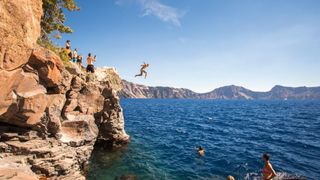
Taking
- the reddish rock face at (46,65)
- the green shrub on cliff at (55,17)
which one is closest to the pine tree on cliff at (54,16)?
the green shrub on cliff at (55,17)

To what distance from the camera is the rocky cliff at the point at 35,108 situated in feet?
36.3

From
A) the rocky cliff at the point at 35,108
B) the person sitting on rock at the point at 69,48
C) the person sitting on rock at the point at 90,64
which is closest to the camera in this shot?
the rocky cliff at the point at 35,108

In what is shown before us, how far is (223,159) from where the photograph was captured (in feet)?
76.2

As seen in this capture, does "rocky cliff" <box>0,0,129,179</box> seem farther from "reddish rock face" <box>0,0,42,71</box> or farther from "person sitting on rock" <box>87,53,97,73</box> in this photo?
"person sitting on rock" <box>87,53,97,73</box>

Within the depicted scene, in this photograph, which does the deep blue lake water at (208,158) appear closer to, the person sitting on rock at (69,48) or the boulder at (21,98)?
the boulder at (21,98)

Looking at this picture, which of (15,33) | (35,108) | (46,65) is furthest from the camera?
(46,65)

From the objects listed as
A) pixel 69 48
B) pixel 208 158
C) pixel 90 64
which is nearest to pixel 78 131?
pixel 90 64

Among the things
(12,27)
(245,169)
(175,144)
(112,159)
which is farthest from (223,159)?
(12,27)

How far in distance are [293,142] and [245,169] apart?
15.1 metres

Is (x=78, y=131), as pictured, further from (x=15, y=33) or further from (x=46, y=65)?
(x=15, y=33)

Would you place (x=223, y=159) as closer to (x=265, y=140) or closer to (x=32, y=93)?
(x=265, y=140)

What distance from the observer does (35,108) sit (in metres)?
13.7

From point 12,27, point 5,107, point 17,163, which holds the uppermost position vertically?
point 12,27

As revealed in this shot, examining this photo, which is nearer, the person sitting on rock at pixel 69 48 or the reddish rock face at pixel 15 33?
the reddish rock face at pixel 15 33
